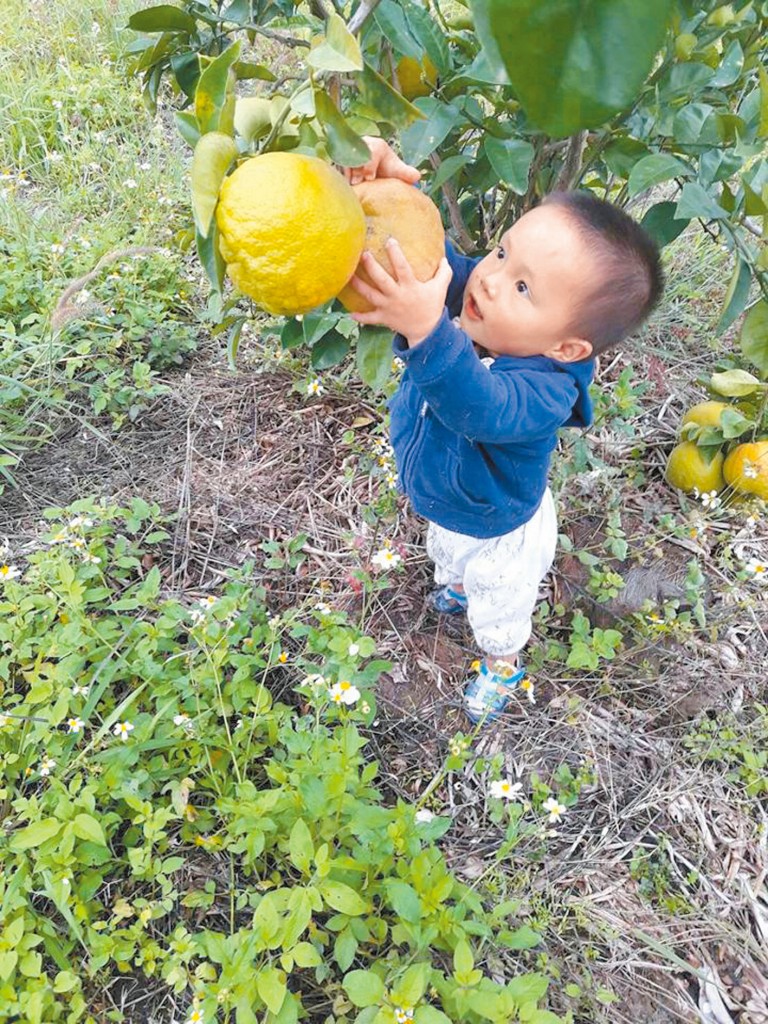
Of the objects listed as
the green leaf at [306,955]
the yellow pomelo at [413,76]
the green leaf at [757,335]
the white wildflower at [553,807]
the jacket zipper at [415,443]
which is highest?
the yellow pomelo at [413,76]

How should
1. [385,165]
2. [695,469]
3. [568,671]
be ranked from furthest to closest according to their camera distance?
[695,469] < [568,671] < [385,165]

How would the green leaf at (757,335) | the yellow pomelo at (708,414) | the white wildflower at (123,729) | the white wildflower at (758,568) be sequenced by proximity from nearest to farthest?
the white wildflower at (123,729), the green leaf at (757,335), the white wildflower at (758,568), the yellow pomelo at (708,414)

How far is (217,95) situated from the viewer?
680 mm

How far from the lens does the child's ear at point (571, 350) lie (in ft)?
4.11

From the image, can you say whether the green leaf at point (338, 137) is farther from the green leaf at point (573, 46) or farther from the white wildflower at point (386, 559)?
the white wildflower at point (386, 559)

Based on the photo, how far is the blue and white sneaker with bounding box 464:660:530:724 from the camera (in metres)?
1.79

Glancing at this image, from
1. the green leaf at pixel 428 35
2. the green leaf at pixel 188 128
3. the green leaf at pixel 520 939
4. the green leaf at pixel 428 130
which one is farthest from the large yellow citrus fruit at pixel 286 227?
the green leaf at pixel 520 939

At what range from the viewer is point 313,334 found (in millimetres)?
1156

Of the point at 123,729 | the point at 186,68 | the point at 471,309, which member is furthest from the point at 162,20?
the point at 123,729

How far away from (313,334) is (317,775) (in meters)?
0.81

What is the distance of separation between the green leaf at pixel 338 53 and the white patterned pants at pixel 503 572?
1.11m

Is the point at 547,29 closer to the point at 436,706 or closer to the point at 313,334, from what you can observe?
the point at 313,334

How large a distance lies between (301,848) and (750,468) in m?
1.56

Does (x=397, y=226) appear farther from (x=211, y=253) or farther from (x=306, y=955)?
(x=306, y=955)
